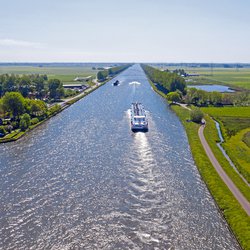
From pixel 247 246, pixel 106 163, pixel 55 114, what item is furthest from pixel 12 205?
pixel 55 114

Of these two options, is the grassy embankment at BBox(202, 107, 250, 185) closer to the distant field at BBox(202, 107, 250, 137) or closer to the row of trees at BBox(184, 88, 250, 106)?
the distant field at BBox(202, 107, 250, 137)

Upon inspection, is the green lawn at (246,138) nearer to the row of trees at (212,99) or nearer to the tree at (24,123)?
the row of trees at (212,99)

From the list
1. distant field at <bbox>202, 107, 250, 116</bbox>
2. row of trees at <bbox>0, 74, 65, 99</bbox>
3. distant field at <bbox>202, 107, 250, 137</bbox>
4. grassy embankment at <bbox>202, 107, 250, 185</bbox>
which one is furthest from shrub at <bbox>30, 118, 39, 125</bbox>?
distant field at <bbox>202, 107, 250, 116</bbox>

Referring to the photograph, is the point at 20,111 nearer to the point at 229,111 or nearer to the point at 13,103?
the point at 13,103

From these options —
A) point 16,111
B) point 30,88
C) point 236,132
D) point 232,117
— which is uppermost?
point 30,88

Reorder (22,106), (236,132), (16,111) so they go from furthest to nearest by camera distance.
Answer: (22,106), (16,111), (236,132)

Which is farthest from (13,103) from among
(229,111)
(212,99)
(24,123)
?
(212,99)

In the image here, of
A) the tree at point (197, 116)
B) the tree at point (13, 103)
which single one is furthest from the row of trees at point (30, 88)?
the tree at point (197, 116)
